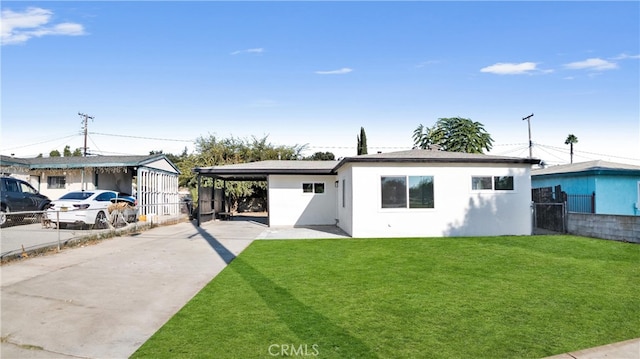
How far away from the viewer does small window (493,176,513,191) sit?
571 inches

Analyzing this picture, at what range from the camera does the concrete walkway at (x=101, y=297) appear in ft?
13.5

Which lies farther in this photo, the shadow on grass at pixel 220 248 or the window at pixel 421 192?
the window at pixel 421 192

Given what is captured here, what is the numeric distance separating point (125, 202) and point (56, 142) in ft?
135

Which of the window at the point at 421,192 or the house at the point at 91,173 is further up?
the house at the point at 91,173

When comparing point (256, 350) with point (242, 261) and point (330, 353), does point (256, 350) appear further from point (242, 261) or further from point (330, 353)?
point (242, 261)

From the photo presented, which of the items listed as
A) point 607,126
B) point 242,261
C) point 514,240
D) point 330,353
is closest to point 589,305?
point 330,353

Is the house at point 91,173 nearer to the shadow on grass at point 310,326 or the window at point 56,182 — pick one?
the window at point 56,182

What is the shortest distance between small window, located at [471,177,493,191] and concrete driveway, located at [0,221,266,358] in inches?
357

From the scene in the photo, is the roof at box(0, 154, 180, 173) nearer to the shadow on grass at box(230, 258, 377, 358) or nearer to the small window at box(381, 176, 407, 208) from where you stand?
the small window at box(381, 176, 407, 208)

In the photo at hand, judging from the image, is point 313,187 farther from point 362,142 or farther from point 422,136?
point 362,142

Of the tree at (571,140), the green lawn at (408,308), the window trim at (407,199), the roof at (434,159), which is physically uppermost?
the tree at (571,140)

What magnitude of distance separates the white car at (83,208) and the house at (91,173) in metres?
5.46

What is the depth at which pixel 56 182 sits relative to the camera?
24031mm

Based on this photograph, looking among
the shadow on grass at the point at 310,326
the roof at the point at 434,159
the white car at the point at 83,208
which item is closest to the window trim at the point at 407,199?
the roof at the point at 434,159
